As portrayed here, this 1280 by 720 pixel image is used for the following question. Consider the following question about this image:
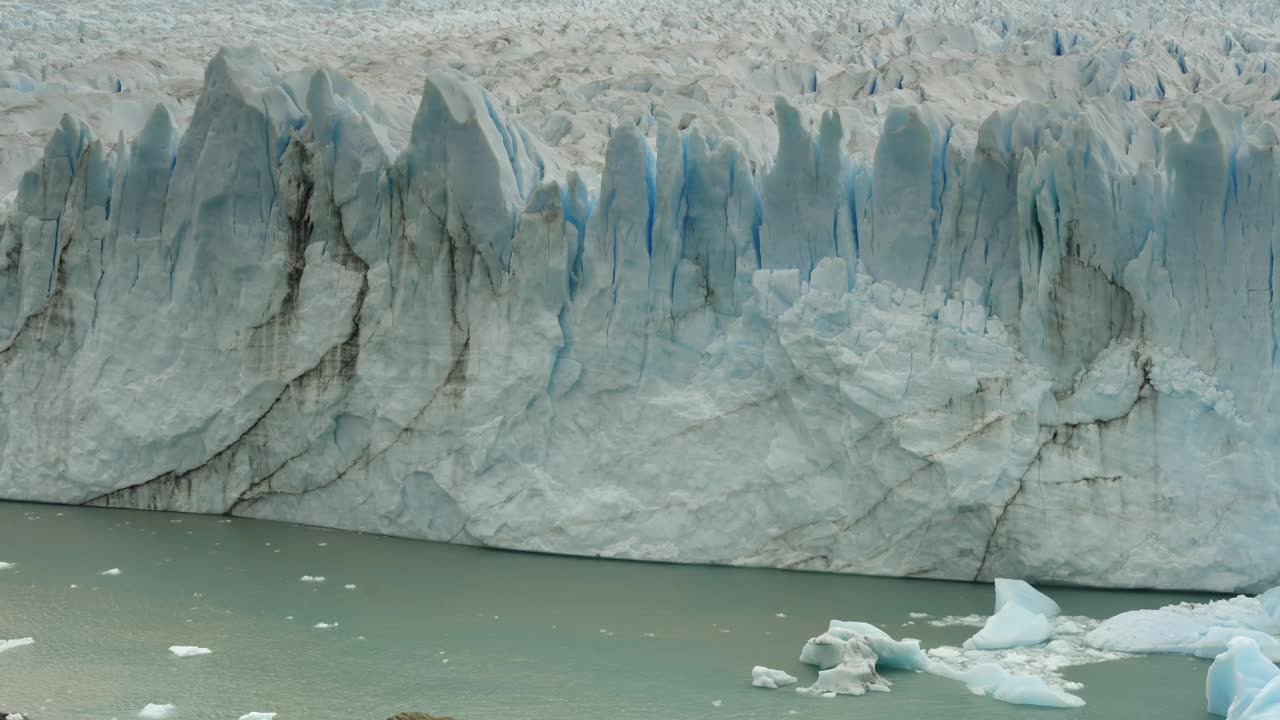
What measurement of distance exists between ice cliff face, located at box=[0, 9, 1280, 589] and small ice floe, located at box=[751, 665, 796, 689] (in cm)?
185

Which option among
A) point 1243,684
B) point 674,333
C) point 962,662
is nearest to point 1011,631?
point 962,662

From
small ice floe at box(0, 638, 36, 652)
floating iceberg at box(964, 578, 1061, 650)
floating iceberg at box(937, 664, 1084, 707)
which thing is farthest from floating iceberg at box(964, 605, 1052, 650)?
small ice floe at box(0, 638, 36, 652)

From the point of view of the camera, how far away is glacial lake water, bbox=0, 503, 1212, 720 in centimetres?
503

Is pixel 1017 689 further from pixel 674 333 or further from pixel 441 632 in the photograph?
pixel 674 333

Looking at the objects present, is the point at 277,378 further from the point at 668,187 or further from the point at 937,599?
the point at 937,599

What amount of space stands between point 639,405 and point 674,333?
1.48 feet

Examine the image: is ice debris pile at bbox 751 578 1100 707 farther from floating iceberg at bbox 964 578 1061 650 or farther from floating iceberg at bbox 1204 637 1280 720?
floating iceberg at bbox 1204 637 1280 720

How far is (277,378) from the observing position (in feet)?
26.7

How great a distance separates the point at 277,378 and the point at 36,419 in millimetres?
1778

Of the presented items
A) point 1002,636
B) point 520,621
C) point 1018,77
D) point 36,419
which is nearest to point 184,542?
point 36,419

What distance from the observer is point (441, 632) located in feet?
19.7

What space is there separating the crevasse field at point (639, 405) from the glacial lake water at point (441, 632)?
3 centimetres

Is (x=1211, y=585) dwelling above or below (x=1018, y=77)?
below

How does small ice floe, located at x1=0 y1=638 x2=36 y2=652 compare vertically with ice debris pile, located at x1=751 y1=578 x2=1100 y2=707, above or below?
below
